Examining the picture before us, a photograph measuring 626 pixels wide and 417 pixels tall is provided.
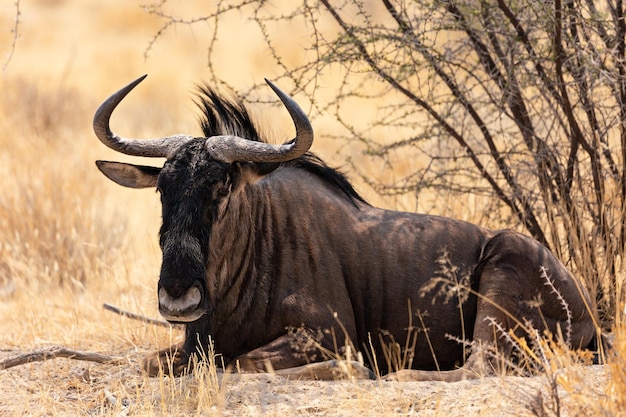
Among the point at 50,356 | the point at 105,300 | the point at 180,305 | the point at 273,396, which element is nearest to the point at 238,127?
the point at 180,305

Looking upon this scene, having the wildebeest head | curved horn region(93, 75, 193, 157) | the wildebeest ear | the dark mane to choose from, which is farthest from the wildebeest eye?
the dark mane

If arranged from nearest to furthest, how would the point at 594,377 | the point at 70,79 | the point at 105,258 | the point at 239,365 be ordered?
the point at 594,377 < the point at 239,365 < the point at 105,258 < the point at 70,79

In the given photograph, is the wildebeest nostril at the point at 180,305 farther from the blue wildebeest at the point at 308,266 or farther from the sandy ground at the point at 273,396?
the sandy ground at the point at 273,396

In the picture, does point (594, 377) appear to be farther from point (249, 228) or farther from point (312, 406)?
point (249, 228)

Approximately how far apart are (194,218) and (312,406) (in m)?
1.17

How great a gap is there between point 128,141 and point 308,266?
1226 mm

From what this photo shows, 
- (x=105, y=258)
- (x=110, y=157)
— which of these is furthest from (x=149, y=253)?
(x=110, y=157)

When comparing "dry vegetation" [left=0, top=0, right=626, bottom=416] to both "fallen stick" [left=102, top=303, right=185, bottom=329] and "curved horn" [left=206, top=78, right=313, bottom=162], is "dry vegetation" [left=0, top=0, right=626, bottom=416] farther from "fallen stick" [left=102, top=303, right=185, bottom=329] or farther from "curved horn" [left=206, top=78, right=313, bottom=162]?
"curved horn" [left=206, top=78, right=313, bottom=162]

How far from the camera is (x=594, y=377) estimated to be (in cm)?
477

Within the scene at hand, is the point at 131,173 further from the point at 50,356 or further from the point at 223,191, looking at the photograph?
the point at 50,356

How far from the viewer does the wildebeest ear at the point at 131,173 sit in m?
5.56

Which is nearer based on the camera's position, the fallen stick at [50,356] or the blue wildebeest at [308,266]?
the blue wildebeest at [308,266]

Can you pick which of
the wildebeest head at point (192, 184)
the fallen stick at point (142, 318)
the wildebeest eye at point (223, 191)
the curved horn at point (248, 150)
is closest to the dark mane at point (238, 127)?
the wildebeest head at point (192, 184)

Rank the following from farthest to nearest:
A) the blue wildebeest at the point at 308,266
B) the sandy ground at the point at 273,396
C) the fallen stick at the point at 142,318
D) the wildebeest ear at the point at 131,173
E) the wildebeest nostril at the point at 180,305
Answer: the fallen stick at the point at 142,318 < the wildebeest ear at the point at 131,173 < the blue wildebeest at the point at 308,266 < the wildebeest nostril at the point at 180,305 < the sandy ground at the point at 273,396
